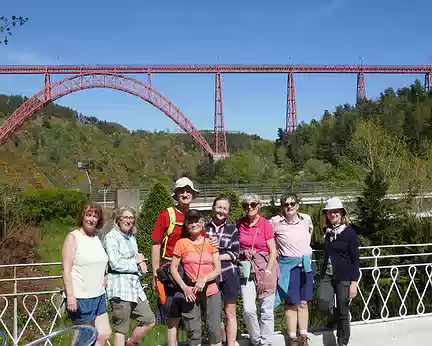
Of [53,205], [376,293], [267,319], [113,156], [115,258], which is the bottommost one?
[376,293]

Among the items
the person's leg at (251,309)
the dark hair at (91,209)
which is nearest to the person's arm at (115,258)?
the dark hair at (91,209)

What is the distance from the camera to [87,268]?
253cm

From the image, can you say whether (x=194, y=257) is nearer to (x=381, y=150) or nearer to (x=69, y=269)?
(x=69, y=269)

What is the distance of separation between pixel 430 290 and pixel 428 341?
40.1 inches

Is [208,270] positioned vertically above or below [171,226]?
below

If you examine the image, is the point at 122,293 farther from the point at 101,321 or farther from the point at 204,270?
the point at 204,270

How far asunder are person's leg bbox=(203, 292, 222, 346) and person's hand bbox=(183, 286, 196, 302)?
0.39 ft

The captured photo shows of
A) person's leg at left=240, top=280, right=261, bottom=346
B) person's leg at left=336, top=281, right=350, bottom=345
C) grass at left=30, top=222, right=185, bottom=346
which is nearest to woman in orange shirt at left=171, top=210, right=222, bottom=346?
person's leg at left=240, top=280, right=261, bottom=346

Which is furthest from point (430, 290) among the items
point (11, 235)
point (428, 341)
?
point (11, 235)

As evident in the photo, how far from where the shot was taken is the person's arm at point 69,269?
2.45m

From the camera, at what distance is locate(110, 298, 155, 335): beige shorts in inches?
106

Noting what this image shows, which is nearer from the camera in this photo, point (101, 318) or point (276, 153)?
point (101, 318)

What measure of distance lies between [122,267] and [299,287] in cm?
122

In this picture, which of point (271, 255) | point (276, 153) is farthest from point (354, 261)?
point (276, 153)
